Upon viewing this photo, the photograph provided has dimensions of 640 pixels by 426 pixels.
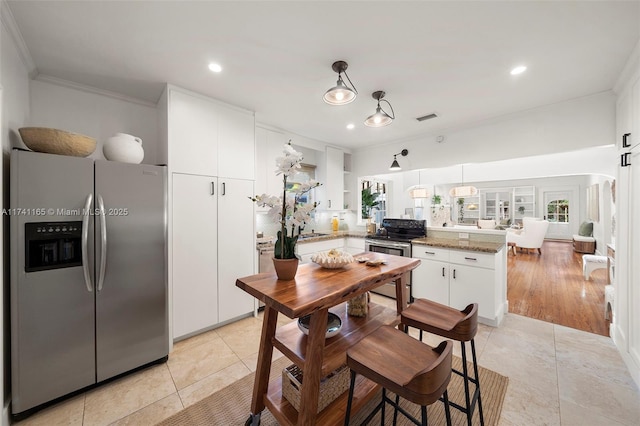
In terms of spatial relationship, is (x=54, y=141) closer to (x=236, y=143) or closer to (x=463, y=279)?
(x=236, y=143)

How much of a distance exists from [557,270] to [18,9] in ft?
27.4

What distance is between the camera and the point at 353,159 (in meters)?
4.93

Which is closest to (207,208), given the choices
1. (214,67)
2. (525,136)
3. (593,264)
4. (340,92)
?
(214,67)

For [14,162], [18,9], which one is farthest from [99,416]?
[18,9]

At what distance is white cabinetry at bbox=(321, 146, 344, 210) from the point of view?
14.5 ft

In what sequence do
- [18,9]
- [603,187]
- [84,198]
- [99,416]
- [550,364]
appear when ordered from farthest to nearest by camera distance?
[603,187]
[550,364]
[84,198]
[99,416]
[18,9]

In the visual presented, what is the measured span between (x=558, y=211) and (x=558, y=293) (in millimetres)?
7930

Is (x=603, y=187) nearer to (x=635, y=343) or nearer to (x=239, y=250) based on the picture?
(x=635, y=343)

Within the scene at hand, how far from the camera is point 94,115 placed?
2461 millimetres

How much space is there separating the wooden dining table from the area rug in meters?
0.21

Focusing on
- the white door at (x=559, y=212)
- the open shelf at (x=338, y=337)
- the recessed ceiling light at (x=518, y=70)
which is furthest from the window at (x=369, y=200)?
the white door at (x=559, y=212)

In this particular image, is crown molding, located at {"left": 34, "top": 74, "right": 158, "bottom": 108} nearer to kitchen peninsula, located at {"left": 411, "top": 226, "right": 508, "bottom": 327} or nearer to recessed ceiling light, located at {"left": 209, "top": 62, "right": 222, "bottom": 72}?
recessed ceiling light, located at {"left": 209, "top": 62, "right": 222, "bottom": 72}

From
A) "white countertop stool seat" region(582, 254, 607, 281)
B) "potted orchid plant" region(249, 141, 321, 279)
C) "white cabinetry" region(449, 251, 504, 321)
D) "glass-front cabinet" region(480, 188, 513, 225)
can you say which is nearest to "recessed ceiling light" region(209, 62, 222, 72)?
"potted orchid plant" region(249, 141, 321, 279)

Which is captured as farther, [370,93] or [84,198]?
[370,93]
